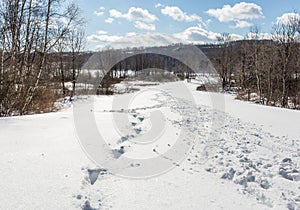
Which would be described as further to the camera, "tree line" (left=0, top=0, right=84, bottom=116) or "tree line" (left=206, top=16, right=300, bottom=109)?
"tree line" (left=206, top=16, right=300, bottom=109)

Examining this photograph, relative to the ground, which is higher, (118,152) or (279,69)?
(279,69)

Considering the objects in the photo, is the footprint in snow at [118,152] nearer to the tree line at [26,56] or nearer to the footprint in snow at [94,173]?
the footprint in snow at [94,173]

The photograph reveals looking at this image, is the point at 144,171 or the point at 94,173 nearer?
the point at 94,173

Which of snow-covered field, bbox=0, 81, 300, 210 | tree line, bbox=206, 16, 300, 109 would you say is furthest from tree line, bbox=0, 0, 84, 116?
tree line, bbox=206, 16, 300, 109

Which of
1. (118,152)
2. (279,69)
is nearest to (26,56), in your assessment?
(118,152)

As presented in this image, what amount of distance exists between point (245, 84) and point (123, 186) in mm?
27738

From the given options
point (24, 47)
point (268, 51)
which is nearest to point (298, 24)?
point (268, 51)

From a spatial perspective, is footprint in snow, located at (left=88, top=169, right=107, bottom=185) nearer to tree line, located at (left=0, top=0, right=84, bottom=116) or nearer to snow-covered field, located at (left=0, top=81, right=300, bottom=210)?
snow-covered field, located at (left=0, top=81, right=300, bottom=210)

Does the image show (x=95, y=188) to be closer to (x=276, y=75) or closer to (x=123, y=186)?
(x=123, y=186)

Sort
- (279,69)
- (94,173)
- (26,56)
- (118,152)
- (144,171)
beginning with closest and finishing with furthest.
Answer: (94,173), (144,171), (118,152), (26,56), (279,69)

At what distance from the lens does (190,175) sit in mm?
3516

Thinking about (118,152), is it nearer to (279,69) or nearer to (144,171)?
(144,171)

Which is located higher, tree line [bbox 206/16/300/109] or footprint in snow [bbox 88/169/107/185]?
tree line [bbox 206/16/300/109]

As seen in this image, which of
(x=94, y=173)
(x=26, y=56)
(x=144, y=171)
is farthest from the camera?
(x=26, y=56)
